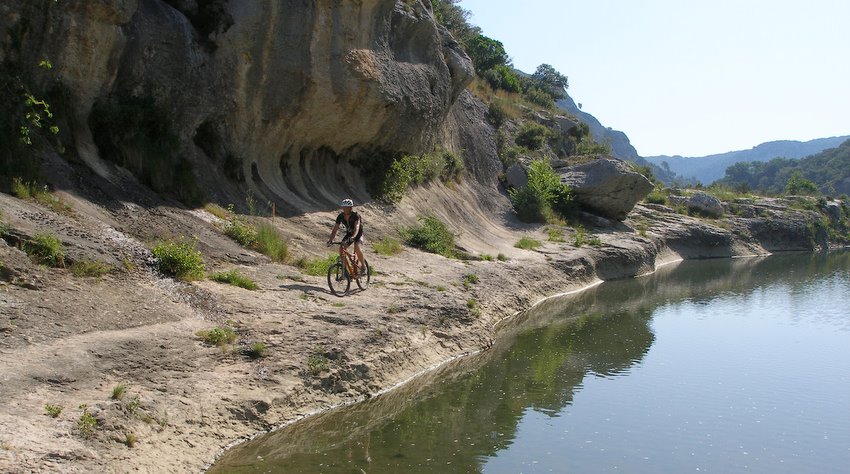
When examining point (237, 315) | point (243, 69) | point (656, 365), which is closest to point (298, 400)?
point (237, 315)

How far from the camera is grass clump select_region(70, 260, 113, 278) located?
11.8 meters

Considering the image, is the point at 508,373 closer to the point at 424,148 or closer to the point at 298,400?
the point at 298,400

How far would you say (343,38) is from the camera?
21.5 m

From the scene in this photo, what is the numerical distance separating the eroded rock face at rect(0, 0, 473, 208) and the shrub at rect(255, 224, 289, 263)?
300 cm

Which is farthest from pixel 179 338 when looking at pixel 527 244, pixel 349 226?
pixel 527 244

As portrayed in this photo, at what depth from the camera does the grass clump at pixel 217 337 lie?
11.3 metres

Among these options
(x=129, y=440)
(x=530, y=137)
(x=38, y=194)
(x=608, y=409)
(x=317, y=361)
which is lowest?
(x=608, y=409)

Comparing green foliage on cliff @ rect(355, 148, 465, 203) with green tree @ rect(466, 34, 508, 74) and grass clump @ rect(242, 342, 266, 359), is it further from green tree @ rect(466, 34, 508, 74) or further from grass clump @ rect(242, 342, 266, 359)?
green tree @ rect(466, 34, 508, 74)

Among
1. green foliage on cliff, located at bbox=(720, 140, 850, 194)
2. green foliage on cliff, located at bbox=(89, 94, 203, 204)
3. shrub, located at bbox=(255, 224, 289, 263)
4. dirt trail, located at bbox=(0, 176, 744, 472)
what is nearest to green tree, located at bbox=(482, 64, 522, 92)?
dirt trail, located at bbox=(0, 176, 744, 472)

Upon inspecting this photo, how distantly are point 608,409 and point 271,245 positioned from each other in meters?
8.05

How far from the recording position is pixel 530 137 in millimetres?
43531

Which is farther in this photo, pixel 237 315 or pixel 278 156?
pixel 278 156

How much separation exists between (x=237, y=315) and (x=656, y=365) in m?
8.37

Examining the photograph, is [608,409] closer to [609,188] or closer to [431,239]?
[431,239]
